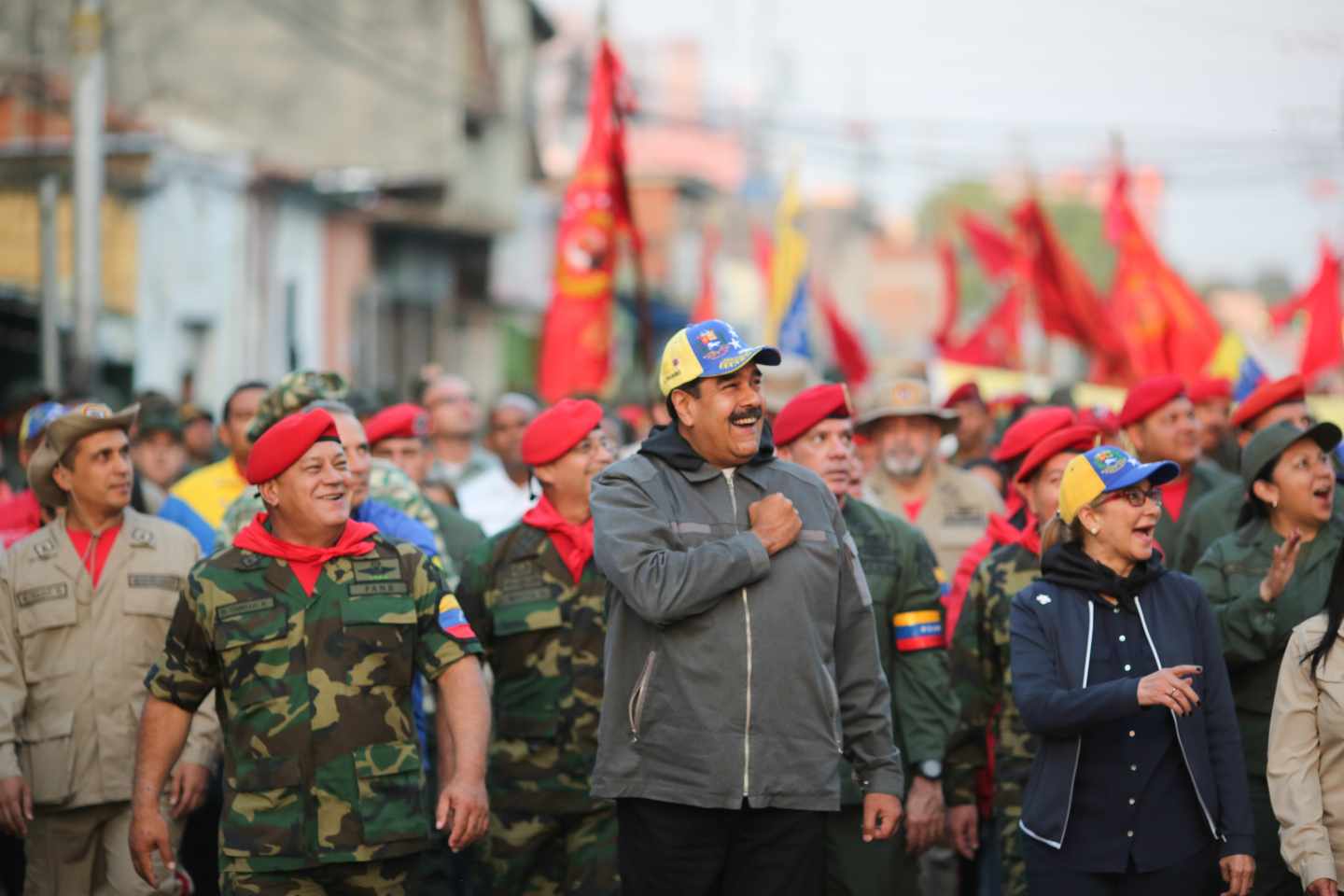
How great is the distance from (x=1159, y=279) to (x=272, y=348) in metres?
13.3

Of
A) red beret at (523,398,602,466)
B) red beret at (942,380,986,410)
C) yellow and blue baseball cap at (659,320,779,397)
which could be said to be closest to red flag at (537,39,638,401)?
red beret at (942,380,986,410)

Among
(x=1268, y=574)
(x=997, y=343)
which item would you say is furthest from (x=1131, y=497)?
(x=997, y=343)

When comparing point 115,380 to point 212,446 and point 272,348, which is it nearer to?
point 272,348

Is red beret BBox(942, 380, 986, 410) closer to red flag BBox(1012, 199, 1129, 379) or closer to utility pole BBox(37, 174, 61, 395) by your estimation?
utility pole BBox(37, 174, 61, 395)

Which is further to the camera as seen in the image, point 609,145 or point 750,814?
point 609,145

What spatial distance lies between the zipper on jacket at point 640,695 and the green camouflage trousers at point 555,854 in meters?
2.15

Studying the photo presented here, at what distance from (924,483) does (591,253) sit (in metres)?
5.99

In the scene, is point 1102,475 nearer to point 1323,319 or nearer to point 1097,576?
point 1097,576

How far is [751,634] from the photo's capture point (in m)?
5.91

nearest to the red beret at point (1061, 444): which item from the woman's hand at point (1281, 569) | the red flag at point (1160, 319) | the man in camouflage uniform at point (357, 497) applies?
the woman's hand at point (1281, 569)

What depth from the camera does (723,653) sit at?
5895 mm

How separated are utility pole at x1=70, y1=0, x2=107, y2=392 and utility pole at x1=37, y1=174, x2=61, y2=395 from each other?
2.05ft

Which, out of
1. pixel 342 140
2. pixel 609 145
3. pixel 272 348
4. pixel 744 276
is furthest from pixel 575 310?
pixel 744 276

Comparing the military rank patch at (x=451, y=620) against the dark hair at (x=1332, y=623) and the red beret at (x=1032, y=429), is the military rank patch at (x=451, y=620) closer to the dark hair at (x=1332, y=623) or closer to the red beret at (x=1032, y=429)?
the dark hair at (x=1332, y=623)
